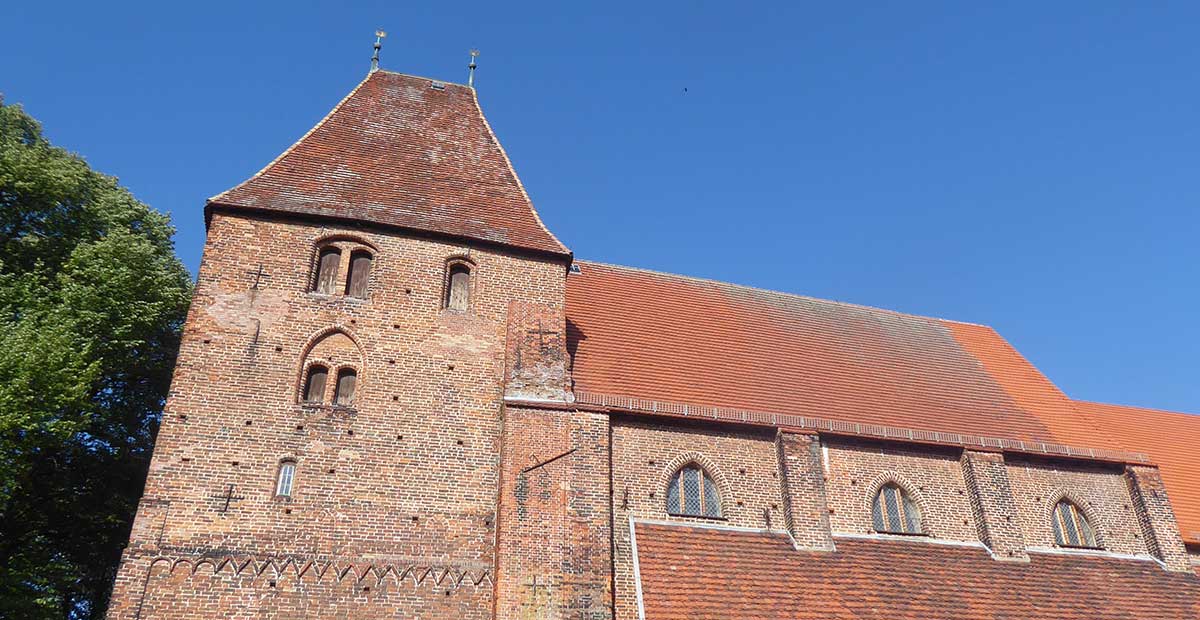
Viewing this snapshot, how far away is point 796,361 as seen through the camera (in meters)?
15.9

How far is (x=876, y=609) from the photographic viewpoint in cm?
1133

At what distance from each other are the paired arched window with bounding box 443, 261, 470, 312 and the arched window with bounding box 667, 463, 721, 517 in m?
4.30

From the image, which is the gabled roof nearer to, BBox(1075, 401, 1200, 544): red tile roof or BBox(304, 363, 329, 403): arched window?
BBox(304, 363, 329, 403): arched window

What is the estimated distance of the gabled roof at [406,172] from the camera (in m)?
13.2

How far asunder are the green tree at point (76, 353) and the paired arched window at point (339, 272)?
13.3ft

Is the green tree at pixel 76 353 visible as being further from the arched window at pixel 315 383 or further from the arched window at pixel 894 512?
the arched window at pixel 894 512

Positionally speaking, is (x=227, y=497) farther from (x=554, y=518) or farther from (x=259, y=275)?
(x=554, y=518)

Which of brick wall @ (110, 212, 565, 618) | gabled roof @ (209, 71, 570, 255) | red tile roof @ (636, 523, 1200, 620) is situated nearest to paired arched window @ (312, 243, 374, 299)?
brick wall @ (110, 212, 565, 618)

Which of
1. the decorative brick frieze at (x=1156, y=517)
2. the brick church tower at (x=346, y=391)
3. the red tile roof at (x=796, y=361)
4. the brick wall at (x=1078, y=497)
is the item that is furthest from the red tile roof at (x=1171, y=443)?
the brick church tower at (x=346, y=391)

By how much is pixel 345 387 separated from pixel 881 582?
8346 mm

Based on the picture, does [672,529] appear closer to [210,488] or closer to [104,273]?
[210,488]

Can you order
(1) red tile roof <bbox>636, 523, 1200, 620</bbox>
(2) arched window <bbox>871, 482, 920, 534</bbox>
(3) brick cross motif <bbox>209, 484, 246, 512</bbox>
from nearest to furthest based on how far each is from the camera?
(3) brick cross motif <bbox>209, 484, 246, 512</bbox> < (1) red tile roof <bbox>636, 523, 1200, 620</bbox> < (2) arched window <bbox>871, 482, 920, 534</bbox>

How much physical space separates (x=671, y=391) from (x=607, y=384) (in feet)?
3.82

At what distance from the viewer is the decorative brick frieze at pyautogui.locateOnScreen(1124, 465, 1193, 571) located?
1435cm
